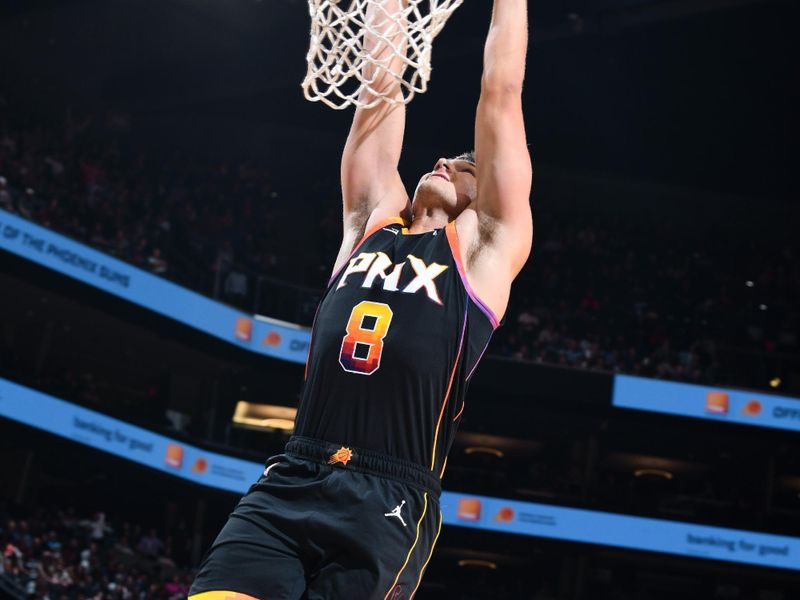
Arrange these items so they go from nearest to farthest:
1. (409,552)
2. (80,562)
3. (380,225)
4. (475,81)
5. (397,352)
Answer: (409,552) → (397,352) → (380,225) → (80,562) → (475,81)

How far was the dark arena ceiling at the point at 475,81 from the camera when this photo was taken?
65.7 ft

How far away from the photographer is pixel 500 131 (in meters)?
3.75

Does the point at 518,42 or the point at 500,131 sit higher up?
the point at 518,42

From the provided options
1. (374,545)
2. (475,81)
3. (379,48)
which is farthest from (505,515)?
(374,545)

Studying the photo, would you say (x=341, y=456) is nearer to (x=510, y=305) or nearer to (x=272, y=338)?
(x=272, y=338)

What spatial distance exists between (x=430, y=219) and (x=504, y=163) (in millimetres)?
391

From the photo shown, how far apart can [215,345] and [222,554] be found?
1638 centimetres

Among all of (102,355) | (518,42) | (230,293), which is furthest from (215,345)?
(518,42)

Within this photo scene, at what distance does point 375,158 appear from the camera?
4.13m

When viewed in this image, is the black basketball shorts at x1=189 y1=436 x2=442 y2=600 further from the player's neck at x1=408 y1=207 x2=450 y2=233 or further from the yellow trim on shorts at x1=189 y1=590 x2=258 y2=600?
the player's neck at x1=408 y1=207 x2=450 y2=233

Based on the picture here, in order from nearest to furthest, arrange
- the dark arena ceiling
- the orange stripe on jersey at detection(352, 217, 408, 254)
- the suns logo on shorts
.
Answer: the suns logo on shorts
the orange stripe on jersey at detection(352, 217, 408, 254)
the dark arena ceiling

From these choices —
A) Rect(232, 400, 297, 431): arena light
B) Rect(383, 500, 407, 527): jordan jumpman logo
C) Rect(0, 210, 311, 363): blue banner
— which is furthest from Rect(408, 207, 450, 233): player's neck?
Rect(232, 400, 297, 431): arena light

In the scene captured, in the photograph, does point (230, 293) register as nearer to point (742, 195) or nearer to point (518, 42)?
point (742, 195)

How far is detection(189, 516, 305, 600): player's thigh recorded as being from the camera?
10.2 feet
